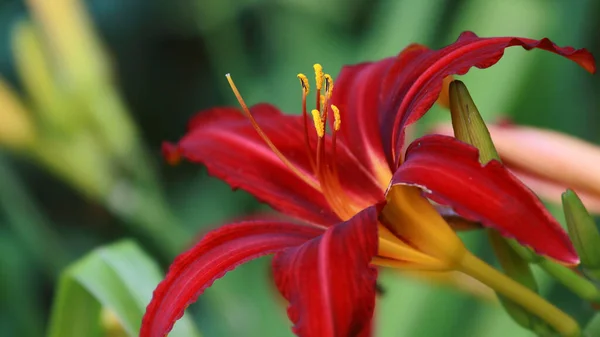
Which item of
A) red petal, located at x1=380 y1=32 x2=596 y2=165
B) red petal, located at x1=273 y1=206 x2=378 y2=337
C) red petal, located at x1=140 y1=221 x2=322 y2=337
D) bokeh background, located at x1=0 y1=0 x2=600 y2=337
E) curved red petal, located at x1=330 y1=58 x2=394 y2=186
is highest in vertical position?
red petal, located at x1=380 y1=32 x2=596 y2=165

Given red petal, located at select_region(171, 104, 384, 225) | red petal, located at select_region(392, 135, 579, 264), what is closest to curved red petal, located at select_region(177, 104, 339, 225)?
red petal, located at select_region(171, 104, 384, 225)

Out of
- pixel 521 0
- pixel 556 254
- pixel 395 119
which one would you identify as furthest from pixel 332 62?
pixel 556 254

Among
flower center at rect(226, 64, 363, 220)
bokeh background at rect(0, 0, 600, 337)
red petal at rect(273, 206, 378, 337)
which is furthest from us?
bokeh background at rect(0, 0, 600, 337)

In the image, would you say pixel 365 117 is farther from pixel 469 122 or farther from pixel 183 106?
pixel 183 106

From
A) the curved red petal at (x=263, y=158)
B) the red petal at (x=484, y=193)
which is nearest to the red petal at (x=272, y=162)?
the curved red petal at (x=263, y=158)

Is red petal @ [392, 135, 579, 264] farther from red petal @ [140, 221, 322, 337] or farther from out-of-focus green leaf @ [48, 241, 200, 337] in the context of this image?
out-of-focus green leaf @ [48, 241, 200, 337]

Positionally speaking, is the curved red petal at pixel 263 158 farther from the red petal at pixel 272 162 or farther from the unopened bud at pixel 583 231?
the unopened bud at pixel 583 231
